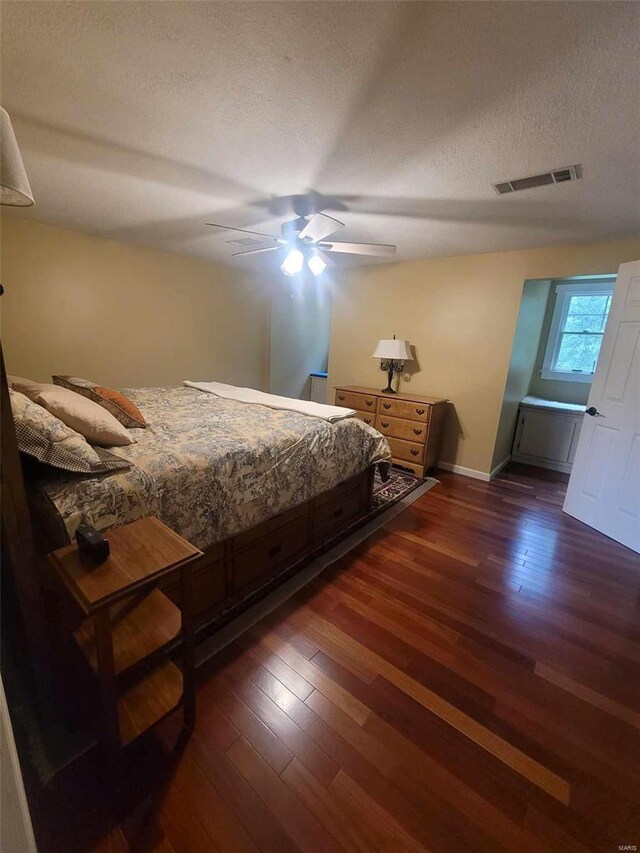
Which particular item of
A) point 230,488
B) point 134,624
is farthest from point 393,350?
point 134,624

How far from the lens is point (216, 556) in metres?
1.70

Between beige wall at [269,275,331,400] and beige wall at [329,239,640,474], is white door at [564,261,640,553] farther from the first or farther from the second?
beige wall at [269,275,331,400]

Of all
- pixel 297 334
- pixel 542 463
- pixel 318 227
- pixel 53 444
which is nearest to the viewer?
pixel 53 444

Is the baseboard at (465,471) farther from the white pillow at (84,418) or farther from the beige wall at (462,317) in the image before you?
the white pillow at (84,418)

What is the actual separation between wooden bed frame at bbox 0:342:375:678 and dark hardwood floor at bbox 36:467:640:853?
0.24 meters

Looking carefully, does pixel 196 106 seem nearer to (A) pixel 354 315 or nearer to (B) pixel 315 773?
(B) pixel 315 773

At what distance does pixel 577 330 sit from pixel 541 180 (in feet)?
9.84

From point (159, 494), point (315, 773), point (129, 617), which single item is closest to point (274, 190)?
point (159, 494)

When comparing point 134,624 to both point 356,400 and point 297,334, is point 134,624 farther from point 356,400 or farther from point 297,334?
point 297,334

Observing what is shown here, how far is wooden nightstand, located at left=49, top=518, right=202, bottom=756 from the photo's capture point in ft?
3.09

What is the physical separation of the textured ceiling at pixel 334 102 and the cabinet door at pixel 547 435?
84.5 inches

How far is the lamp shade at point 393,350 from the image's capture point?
12.3 ft

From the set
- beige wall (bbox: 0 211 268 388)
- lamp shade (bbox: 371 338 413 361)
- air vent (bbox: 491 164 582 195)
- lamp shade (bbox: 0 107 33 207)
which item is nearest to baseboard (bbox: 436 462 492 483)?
lamp shade (bbox: 371 338 413 361)

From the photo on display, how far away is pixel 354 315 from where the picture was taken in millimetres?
4426
